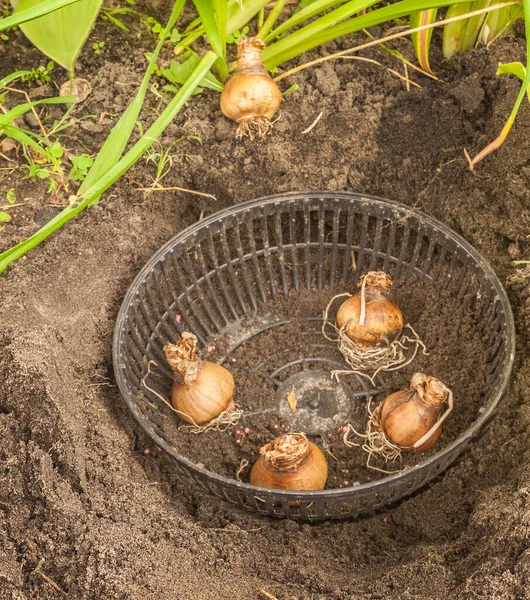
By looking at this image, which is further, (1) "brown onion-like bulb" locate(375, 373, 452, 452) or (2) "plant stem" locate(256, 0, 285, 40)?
(2) "plant stem" locate(256, 0, 285, 40)

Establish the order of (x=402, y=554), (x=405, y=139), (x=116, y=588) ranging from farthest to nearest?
(x=405, y=139) → (x=402, y=554) → (x=116, y=588)

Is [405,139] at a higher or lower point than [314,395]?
higher

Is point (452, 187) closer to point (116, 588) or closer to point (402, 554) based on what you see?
point (402, 554)

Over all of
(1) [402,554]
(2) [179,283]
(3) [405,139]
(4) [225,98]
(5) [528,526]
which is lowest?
(1) [402,554]

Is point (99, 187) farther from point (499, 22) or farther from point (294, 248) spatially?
point (499, 22)

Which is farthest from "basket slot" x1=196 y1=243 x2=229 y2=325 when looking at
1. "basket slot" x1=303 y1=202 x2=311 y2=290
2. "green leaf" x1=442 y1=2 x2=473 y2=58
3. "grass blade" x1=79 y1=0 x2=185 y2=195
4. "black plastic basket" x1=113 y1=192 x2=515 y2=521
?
"green leaf" x1=442 y1=2 x2=473 y2=58

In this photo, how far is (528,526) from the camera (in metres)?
1.05

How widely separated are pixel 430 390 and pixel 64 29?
1.06 m

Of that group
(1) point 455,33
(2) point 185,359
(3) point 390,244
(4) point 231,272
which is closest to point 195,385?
(2) point 185,359

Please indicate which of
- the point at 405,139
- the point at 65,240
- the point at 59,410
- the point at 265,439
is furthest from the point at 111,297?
the point at 405,139

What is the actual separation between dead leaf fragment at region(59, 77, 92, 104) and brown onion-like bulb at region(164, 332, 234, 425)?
0.66 m

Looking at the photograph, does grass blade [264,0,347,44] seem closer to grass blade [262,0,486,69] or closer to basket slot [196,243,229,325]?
grass blade [262,0,486,69]

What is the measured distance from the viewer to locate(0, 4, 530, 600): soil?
1077 millimetres

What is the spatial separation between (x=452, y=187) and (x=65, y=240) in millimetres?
838
